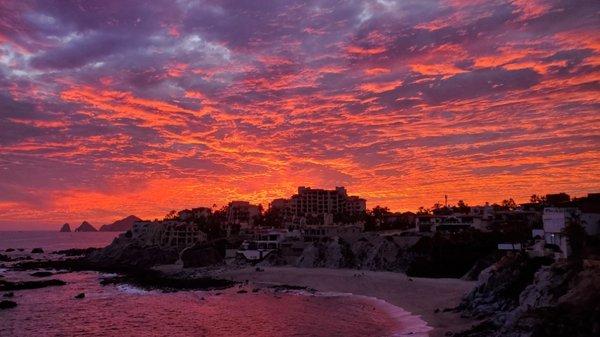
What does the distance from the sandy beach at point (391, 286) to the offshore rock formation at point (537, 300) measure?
3.24 m

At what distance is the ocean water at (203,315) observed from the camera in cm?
4550

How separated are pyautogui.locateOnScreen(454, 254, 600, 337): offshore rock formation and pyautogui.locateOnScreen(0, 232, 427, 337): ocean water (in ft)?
20.6

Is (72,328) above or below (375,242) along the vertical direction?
below

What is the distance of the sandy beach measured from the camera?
44.2 meters

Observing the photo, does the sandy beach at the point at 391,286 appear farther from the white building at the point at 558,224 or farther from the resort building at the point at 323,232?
the resort building at the point at 323,232

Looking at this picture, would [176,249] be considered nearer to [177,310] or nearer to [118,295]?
[118,295]

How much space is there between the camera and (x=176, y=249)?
132625 millimetres

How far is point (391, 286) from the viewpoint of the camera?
220ft

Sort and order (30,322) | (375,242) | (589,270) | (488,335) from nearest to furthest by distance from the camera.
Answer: (589,270) → (488,335) → (30,322) → (375,242)

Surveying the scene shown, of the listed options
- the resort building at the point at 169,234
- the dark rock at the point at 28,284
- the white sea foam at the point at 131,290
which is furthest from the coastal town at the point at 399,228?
the dark rock at the point at 28,284

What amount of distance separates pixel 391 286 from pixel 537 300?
3566 centimetres

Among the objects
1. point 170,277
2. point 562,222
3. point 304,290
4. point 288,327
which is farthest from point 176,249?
point 562,222

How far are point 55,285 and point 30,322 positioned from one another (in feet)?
114

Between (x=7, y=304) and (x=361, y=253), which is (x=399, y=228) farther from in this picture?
(x=7, y=304)
